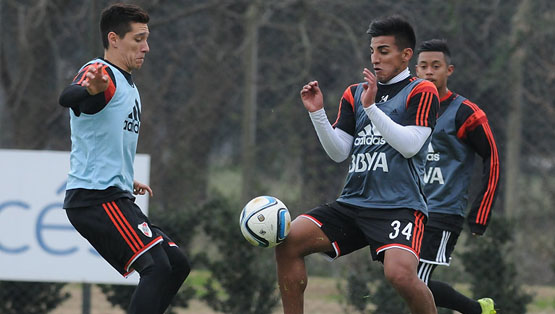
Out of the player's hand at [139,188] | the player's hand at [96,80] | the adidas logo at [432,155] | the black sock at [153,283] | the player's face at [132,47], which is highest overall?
the player's face at [132,47]

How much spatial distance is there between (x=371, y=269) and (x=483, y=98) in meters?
1.82

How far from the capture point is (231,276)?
718cm

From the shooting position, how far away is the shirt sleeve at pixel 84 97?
4.21 m

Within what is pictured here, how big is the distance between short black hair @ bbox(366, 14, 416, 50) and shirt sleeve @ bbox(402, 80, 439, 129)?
265 millimetres

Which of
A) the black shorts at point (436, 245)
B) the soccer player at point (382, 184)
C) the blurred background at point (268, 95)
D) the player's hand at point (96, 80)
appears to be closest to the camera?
the player's hand at point (96, 80)

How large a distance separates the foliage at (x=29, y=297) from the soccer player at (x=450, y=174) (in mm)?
3214

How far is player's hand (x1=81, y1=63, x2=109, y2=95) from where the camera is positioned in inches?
163

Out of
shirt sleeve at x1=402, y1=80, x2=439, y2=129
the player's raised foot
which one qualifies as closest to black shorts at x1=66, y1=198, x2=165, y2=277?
shirt sleeve at x1=402, y1=80, x2=439, y2=129

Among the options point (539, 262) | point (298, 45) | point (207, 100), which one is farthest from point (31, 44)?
point (539, 262)

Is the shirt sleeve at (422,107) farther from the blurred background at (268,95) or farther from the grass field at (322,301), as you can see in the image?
the grass field at (322,301)

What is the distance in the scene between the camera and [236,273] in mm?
7199

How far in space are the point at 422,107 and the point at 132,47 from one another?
1569mm

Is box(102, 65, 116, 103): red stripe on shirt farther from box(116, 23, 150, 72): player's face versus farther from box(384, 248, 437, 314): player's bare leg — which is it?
box(384, 248, 437, 314): player's bare leg

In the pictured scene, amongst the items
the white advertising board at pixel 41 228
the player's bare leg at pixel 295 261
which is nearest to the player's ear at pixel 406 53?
the player's bare leg at pixel 295 261
